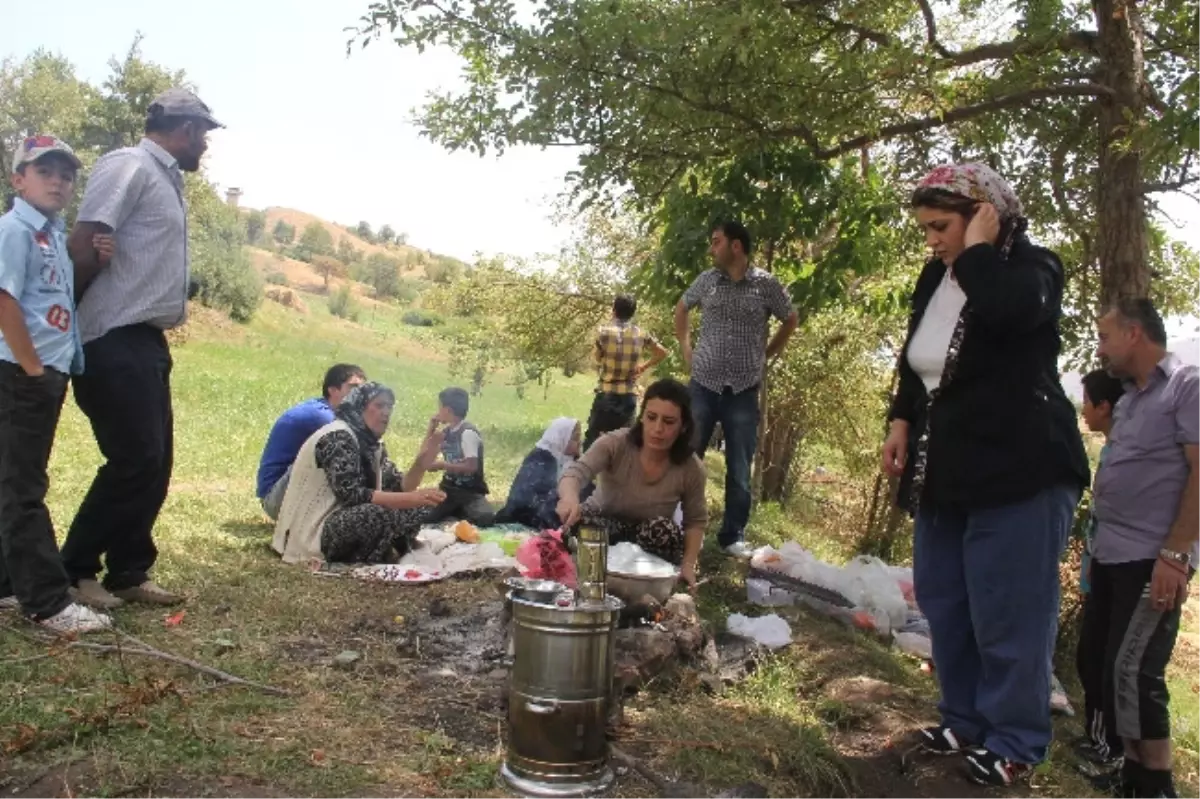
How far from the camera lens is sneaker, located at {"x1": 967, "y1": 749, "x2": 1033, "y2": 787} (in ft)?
9.49

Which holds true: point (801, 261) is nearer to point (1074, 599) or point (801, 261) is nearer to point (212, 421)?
point (1074, 599)

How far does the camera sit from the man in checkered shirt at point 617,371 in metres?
8.38

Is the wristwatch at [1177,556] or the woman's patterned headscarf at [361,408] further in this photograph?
the woman's patterned headscarf at [361,408]

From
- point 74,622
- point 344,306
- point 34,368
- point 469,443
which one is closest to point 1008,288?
point 34,368

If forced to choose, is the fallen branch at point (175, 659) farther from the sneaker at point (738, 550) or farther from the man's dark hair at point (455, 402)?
the man's dark hair at point (455, 402)

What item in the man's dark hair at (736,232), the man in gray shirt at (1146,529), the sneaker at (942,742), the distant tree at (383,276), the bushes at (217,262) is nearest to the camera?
the sneaker at (942,742)

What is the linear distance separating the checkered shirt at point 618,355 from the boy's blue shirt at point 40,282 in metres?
5.20

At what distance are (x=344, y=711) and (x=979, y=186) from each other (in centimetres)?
250

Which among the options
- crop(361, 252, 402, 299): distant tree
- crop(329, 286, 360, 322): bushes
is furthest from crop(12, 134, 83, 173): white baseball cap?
crop(361, 252, 402, 299): distant tree

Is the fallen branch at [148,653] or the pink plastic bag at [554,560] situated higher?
the pink plastic bag at [554,560]

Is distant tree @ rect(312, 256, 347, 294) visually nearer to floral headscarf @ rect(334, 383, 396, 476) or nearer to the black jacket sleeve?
floral headscarf @ rect(334, 383, 396, 476)

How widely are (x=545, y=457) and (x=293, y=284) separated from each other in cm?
3529

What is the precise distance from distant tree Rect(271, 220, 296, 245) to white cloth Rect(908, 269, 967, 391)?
57546 mm

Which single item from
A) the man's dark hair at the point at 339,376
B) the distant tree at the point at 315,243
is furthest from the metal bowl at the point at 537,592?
the distant tree at the point at 315,243
